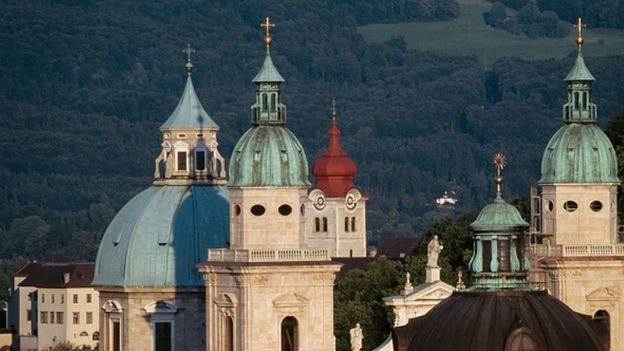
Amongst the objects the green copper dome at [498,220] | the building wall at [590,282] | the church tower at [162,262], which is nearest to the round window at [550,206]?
the building wall at [590,282]

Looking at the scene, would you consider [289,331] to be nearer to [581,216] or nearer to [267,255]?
[267,255]

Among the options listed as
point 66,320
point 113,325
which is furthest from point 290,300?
point 66,320

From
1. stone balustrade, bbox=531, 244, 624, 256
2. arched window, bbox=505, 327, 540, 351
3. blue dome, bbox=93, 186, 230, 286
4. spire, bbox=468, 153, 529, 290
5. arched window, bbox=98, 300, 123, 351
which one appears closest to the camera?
arched window, bbox=505, 327, 540, 351

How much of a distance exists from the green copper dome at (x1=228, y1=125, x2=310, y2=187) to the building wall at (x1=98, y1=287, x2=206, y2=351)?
1059cm

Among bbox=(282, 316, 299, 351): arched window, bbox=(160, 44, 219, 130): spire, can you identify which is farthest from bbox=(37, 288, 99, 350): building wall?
bbox=(282, 316, 299, 351): arched window

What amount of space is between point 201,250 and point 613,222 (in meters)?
15.6

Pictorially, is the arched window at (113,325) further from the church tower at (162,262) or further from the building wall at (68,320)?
the building wall at (68,320)

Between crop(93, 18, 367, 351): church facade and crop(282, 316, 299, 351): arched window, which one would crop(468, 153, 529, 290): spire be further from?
crop(282, 316, 299, 351): arched window

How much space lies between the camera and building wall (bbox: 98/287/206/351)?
99000 mm

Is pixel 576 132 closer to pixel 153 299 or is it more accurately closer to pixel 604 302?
pixel 604 302

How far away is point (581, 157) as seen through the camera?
88938mm

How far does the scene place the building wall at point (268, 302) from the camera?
86750 mm

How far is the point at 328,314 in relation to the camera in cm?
8781

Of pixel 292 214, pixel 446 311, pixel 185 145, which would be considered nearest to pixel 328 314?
pixel 292 214
